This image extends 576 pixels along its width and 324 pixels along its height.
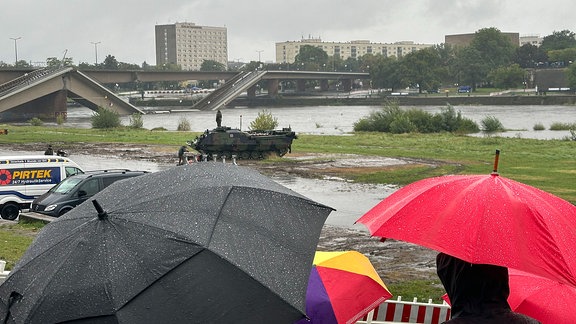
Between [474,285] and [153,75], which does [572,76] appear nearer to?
[153,75]

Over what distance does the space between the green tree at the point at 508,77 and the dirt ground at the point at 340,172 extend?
360ft

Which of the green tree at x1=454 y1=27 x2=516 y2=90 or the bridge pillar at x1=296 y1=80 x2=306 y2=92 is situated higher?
the green tree at x1=454 y1=27 x2=516 y2=90

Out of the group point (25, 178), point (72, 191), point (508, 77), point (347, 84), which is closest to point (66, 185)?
point (72, 191)

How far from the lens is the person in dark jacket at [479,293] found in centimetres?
412

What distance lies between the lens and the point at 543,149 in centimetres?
4591

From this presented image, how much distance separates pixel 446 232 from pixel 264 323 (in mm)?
1067

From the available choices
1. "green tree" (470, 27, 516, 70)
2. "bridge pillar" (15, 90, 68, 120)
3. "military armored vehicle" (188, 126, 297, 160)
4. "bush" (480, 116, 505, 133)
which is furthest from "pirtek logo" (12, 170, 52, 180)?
"green tree" (470, 27, 516, 70)

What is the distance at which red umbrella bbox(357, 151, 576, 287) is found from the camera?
454cm

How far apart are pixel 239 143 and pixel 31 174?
16701 mm

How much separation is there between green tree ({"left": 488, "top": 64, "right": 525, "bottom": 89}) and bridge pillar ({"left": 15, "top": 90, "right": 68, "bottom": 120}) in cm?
7593

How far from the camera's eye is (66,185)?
21.6 m

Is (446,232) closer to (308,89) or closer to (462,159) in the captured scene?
(462,159)

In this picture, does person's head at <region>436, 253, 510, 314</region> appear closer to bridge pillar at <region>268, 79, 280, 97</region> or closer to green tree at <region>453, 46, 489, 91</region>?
bridge pillar at <region>268, 79, 280, 97</region>

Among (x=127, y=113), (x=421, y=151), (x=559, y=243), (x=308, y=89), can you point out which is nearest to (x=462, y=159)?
(x=421, y=151)
